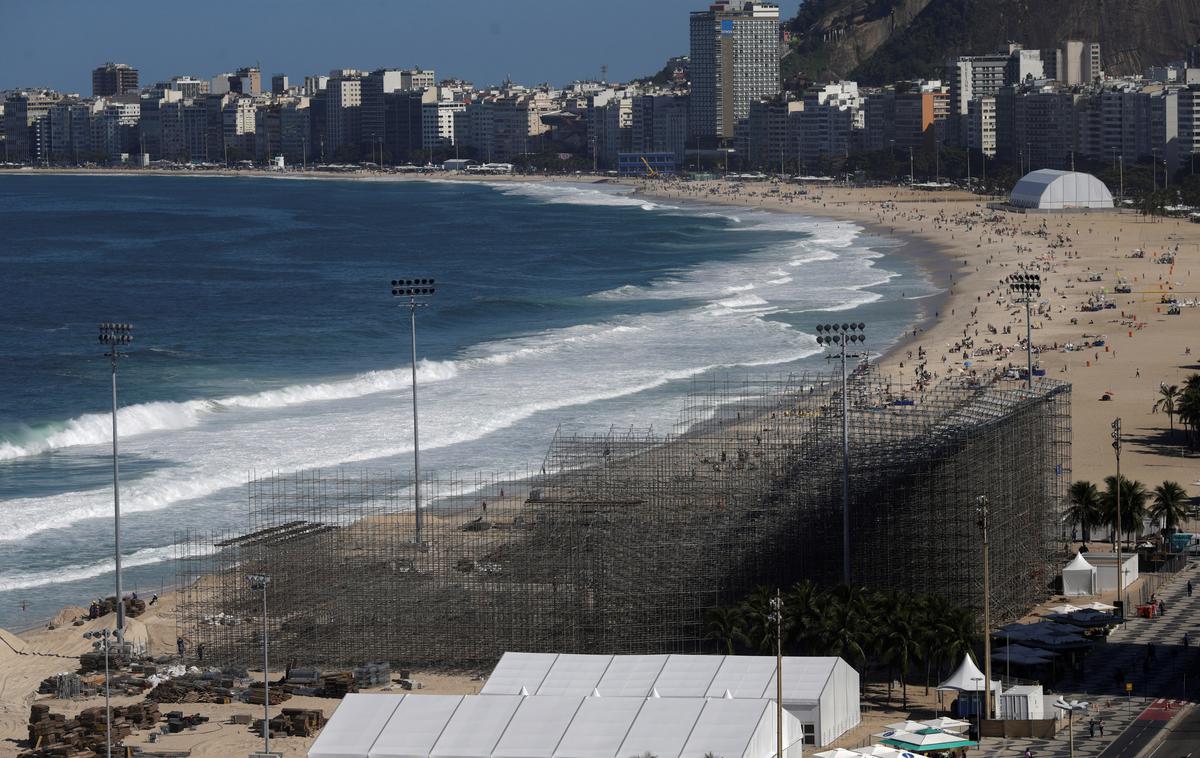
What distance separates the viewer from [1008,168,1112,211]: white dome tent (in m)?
163

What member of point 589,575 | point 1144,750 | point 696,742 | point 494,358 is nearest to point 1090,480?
point 589,575

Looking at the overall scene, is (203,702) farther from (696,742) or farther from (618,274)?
(618,274)

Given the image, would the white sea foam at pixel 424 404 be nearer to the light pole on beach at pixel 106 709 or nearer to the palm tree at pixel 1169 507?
the light pole on beach at pixel 106 709

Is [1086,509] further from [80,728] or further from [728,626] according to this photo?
[80,728]

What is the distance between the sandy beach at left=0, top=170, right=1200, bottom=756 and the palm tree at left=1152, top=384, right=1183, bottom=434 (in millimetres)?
351

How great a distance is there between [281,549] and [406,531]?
4170 millimetres

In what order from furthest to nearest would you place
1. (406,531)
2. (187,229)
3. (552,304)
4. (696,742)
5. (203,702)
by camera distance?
(187,229)
(552,304)
(406,531)
(203,702)
(696,742)

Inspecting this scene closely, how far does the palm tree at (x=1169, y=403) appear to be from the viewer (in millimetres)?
62625

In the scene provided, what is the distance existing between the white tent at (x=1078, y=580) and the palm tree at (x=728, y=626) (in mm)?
9388

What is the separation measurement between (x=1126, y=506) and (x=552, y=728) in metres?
20.2

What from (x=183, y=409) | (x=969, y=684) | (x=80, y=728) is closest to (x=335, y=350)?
(x=183, y=409)

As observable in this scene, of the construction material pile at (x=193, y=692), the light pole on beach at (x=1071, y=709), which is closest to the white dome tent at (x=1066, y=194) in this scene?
the light pole on beach at (x=1071, y=709)

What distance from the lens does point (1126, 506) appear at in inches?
1845

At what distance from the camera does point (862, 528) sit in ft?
137
